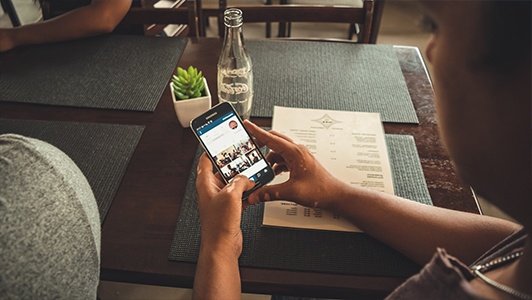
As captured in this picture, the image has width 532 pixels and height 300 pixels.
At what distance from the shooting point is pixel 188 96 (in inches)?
33.0

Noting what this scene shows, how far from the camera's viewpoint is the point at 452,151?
0.43m

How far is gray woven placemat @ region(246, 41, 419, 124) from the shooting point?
94 cm

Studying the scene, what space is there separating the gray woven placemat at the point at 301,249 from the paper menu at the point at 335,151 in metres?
0.02

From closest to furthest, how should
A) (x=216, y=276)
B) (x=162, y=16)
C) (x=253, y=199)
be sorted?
1. (x=216, y=276)
2. (x=253, y=199)
3. (x=162, y=16)

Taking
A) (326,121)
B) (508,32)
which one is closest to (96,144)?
(326,121)

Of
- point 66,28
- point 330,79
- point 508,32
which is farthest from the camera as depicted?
point 66,28

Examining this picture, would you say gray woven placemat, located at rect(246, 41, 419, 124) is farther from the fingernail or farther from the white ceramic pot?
the fingernail

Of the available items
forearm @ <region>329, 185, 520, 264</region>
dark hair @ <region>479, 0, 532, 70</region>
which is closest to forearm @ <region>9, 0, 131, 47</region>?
forearm @ <region>329, 185, 520, 264</region>

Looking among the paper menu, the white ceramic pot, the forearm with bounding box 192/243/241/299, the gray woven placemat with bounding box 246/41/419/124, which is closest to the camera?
the forearm with bounding box 192/243/241/299

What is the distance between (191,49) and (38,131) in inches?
21.0

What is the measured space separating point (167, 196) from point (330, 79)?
0.60 m

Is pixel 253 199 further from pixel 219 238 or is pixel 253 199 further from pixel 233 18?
pixel 233 18

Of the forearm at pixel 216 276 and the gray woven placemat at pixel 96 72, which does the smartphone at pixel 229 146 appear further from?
the gray woven placemat at pixel 96 72

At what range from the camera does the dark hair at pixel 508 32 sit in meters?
0.31
